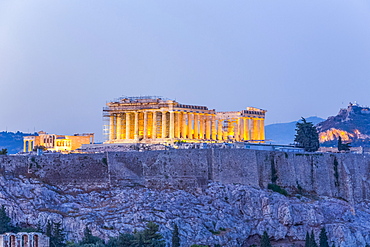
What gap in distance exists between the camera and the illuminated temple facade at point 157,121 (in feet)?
347

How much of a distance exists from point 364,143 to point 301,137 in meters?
76.1

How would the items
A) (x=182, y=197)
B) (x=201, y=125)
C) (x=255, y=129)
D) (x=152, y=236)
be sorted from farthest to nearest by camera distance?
(x=255, y=129)
(x=201, y=125)
(x=182, y=197)
(x=152, y=236)

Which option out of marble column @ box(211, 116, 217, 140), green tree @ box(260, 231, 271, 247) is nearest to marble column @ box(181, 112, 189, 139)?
marble column @ box(211, 116, 217, 140)

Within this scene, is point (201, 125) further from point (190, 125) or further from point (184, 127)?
point (184, 127)

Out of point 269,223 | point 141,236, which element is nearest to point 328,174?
point 269,223

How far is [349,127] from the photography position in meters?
189

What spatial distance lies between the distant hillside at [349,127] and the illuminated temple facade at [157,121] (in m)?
66.5

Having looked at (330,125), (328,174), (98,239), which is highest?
(330,125)

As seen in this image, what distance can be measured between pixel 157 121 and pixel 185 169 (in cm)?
2286

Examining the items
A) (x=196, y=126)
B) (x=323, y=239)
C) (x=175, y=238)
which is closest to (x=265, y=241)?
(x=175, y=238)

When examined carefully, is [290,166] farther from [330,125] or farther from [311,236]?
[330,125]

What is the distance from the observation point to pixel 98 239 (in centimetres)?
7312

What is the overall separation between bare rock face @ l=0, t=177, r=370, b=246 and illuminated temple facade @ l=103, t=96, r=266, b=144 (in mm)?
21016

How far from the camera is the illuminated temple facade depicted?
106 metres
